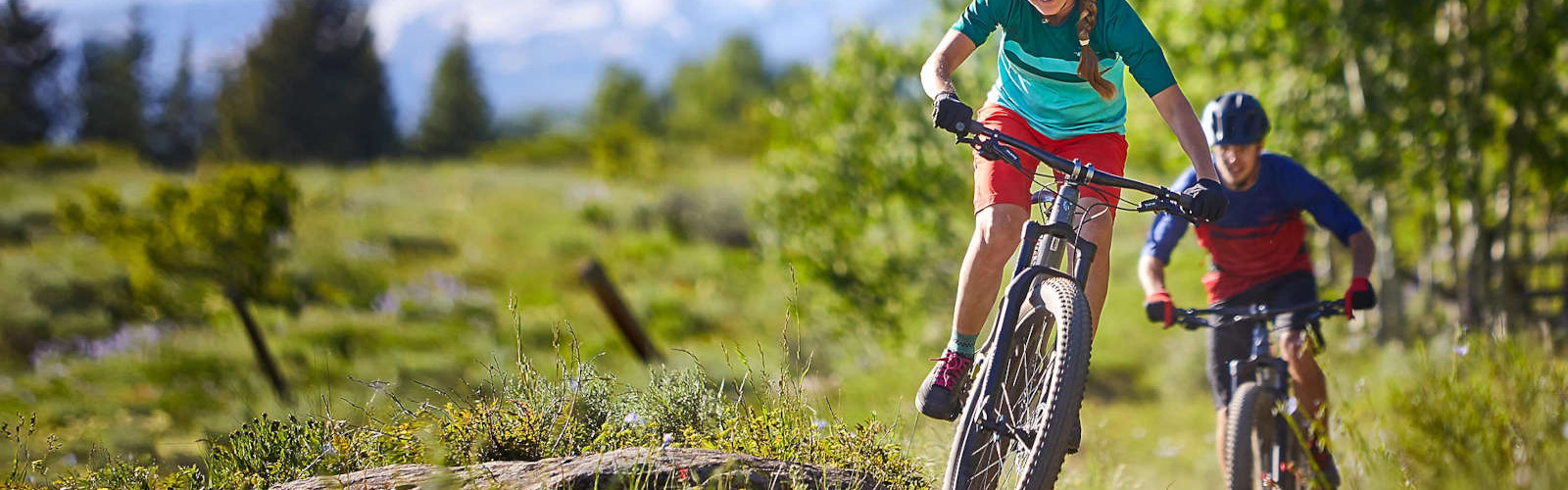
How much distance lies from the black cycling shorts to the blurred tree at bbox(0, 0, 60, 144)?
40102mm

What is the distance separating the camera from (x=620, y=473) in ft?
10.6

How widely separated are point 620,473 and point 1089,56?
1.87 meters

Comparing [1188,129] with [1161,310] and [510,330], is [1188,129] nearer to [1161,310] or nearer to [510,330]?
[1161,310]

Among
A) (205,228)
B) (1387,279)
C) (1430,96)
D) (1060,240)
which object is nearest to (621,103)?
(205,228)

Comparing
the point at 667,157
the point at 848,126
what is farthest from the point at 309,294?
the point at 667,157

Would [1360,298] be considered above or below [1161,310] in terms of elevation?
above

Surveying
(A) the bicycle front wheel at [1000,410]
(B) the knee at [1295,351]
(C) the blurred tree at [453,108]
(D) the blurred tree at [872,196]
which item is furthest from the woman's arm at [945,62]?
(C) the blurred tree at [453,108]

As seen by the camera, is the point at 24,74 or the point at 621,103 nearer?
the point at 24,74

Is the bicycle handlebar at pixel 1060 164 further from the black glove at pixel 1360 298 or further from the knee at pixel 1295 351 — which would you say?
the knee at pixel 1295 351

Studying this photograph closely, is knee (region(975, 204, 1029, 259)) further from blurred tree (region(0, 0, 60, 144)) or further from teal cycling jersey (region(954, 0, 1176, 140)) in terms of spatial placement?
blurred tree (region(0, 0, 60, 144))

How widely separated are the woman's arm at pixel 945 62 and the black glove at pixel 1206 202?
0.28 metres

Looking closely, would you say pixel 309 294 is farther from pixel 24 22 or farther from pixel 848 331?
pixel 24 22

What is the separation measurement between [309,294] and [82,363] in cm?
471

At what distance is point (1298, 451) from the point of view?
4395mm
